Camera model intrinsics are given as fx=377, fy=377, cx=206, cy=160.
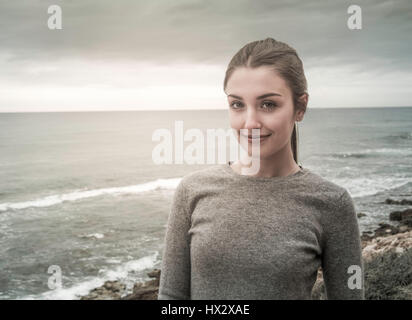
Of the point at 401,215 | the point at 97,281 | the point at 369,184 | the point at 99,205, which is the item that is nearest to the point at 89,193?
the point at 99,205

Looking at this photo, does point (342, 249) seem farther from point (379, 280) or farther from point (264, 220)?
point (379, 280)

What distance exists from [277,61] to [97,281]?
11980mm

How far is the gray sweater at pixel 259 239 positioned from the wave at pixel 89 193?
2375cm

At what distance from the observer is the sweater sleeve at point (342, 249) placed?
157cm

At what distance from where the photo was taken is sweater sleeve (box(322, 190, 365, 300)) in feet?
5.15

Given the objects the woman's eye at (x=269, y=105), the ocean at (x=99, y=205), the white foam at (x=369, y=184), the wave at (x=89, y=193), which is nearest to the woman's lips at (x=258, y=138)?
the woman's eye at (x=269, y=105)

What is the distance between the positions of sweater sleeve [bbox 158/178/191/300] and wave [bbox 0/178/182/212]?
23693 millimetres

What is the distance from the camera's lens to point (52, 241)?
16922 mm

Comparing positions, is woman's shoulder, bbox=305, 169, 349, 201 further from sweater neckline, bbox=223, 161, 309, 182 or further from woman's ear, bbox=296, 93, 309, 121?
woman's ear, bbox=296, 93, 309, 121

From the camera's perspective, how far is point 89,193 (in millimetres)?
27172

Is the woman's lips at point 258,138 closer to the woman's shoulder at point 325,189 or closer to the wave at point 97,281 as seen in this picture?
the woman's shoulder at point 325,189

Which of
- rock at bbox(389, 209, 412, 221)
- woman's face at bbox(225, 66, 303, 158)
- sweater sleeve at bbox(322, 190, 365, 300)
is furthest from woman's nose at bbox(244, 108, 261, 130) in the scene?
rock at bbox(389, 209, 412, 221)
